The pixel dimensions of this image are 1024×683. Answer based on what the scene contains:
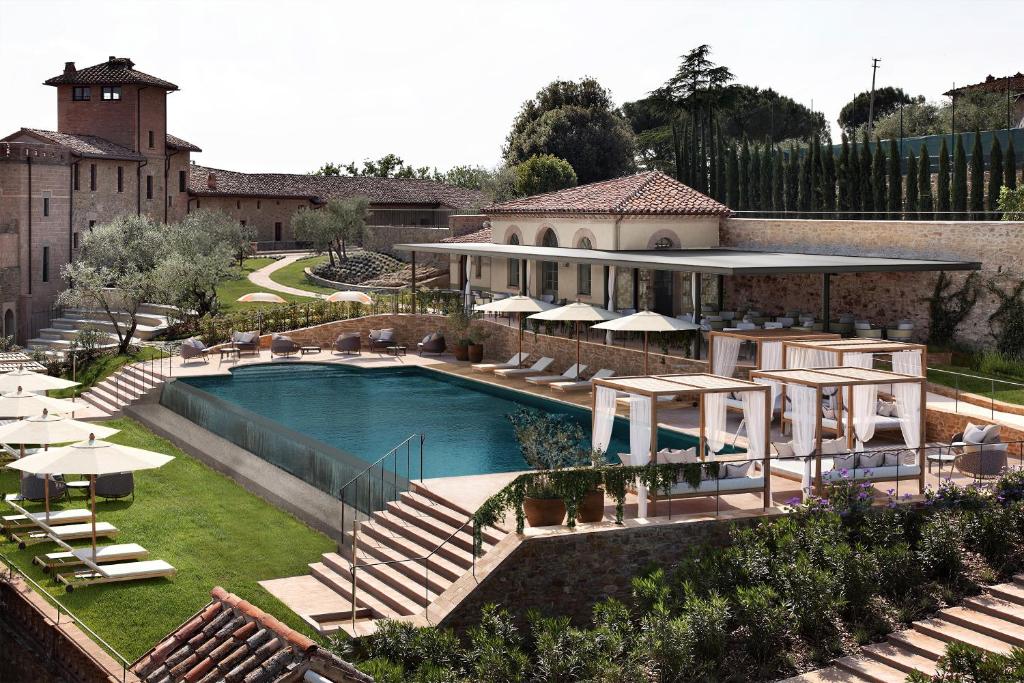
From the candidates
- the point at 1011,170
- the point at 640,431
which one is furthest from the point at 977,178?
the point at 640,431

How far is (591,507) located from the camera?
647 inches

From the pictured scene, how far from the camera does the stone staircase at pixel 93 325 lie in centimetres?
3953

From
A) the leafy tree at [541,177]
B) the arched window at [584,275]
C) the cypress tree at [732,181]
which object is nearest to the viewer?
the arched window at [584,275]

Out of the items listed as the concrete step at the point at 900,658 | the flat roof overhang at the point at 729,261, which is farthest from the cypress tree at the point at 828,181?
the concrete step at the point at 900,658

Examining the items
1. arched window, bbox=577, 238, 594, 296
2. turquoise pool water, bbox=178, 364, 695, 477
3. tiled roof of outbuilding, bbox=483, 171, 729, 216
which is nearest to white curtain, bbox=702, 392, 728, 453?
turquoise pool water, bbox=178, 364, 695, 477

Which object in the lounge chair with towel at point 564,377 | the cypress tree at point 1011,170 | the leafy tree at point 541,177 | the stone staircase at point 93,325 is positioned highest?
the leafy tree at point 541,177

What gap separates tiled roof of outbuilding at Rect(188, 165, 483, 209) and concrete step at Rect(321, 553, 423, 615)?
164ft

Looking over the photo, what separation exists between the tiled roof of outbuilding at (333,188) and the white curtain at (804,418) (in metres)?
49.5

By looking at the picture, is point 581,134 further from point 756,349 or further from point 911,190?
point 756,349

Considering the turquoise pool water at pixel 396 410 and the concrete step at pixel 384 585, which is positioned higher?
the turquoise pool water at pixel 396 410

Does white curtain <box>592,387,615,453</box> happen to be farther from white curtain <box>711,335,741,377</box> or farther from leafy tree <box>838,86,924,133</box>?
leafy tree <box>838,86,924,133</box>

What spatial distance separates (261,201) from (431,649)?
58372 mm

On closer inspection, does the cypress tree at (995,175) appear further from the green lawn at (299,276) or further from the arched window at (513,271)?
the green lawn at (299,276)

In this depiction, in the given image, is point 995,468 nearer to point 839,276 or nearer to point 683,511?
point 683,511
